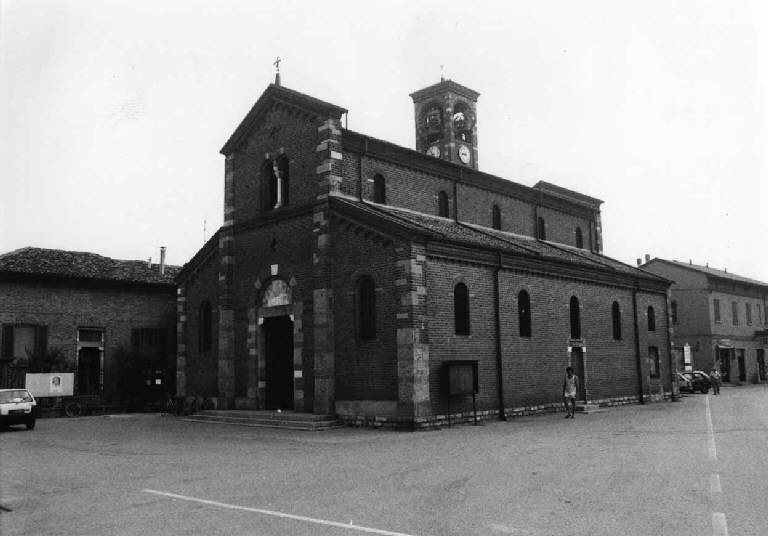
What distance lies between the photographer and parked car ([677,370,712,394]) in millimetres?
39438

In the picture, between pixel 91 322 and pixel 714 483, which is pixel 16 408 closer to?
pixel 91 322

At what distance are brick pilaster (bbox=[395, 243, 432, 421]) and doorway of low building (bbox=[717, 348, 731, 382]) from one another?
3792cm

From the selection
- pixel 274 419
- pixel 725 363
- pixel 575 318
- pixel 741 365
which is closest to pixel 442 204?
pixel 575 318

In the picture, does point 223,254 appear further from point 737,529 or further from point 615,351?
point 737,529

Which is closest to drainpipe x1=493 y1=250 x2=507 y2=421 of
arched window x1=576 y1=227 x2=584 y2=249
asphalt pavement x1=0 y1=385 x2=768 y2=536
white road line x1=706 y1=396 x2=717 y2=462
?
asphalt pavement x1=0 y1=385 x2=768 y2=536

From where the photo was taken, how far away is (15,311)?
28078 millimetres

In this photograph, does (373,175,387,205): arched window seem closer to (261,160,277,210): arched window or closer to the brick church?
the brick church

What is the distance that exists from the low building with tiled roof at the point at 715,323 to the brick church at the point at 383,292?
65.6 ft

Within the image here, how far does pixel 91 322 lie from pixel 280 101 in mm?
13965

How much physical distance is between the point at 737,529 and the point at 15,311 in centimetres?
2821

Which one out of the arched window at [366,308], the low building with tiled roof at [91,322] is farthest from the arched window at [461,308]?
the low building with tiled roof at [91,322]

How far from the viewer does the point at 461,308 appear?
21.6 meters

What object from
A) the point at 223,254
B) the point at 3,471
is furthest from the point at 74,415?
the point at 3,471

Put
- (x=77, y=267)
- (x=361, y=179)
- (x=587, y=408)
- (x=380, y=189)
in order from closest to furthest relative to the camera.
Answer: (x=361, y=179), (x=380, y=189), (x=587, y=408), (x=77, y=267)
